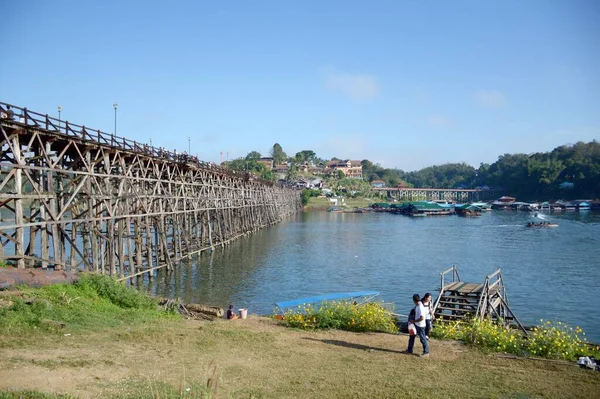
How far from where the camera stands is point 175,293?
2452 cm

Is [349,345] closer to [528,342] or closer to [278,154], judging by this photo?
[528,342]

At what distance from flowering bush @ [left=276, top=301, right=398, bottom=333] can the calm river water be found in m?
7.00

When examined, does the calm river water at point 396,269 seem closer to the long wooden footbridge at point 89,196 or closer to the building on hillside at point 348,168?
the long wooden footbridge at point 89,196

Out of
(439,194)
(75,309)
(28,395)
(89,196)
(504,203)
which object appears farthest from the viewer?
(439,194)

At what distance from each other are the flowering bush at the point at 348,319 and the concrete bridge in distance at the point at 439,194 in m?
135

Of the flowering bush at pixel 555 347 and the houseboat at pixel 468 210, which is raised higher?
the flowering bush at pixel 555 347

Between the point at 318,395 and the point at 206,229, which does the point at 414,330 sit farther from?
the point at 206,229

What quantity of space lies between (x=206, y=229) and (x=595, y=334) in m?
30.3

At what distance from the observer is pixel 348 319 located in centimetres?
1476

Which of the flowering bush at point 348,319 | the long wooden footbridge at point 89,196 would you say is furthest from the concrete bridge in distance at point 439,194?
the flowering bush at point 348,319

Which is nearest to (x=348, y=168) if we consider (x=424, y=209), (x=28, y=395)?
(x=424, y=209)

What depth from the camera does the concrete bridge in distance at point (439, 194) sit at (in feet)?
491

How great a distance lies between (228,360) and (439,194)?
16536 centimetres

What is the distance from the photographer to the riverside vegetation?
342 inches
